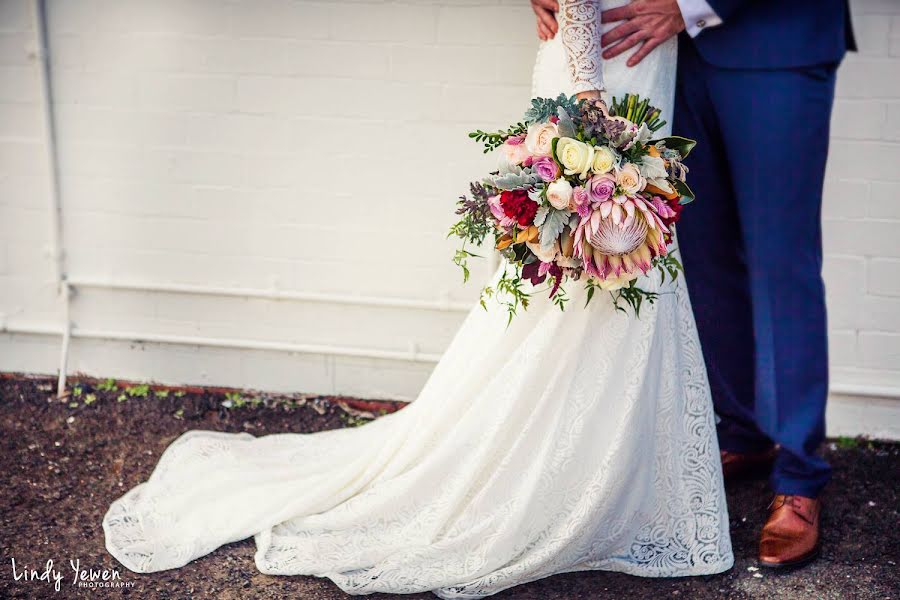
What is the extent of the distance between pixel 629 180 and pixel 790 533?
47.1 inches

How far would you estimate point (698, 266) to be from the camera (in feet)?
9.60

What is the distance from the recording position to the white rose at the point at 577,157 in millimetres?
2170

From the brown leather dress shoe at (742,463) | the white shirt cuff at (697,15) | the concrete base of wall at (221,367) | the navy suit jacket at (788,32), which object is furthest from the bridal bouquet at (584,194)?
the concrete base of wall at (221,367)

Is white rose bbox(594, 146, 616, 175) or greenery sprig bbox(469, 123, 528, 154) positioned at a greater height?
greenery sprig bbox(469, 123, 528, 154)

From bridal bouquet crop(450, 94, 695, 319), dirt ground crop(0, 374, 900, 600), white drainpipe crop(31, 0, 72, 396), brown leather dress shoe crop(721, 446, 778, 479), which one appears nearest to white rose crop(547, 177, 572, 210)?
bridal bouquet crop(450, 94, 695, 319)

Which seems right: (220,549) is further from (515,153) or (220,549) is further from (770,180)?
(770,180)

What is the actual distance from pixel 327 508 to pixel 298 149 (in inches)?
54.9

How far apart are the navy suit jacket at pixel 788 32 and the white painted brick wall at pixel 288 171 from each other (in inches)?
26.7

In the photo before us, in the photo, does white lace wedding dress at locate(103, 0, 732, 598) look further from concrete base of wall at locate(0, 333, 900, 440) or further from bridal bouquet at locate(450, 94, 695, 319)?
concrete base of wall at locate(0, 333, 900, 440)

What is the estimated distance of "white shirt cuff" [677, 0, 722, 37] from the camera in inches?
96.8

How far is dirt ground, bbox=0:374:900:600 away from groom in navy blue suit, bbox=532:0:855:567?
0.47 ft

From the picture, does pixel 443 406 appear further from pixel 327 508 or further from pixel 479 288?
pixel 479 288

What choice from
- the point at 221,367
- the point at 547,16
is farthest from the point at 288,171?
the point at 547,16

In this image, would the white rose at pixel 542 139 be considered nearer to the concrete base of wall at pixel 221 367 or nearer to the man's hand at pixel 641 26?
the man's hand at pixel 641 26
